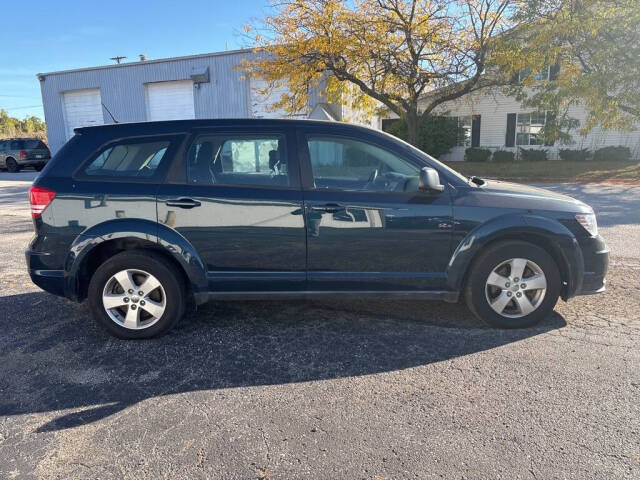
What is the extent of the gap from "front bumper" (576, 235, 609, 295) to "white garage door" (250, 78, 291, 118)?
58.4ft

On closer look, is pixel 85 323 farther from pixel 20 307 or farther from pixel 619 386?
pixel 619 386

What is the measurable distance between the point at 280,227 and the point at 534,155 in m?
23.5

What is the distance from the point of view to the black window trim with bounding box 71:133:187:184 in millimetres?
3631

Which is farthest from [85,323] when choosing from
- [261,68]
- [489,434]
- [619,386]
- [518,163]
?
[518,163]

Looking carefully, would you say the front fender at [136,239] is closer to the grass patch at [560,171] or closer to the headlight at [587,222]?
the headlight at [587,222]

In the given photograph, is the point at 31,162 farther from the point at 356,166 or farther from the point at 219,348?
the point at 356,166

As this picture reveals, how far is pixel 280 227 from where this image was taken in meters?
3.58

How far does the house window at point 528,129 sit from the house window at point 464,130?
2.54 m

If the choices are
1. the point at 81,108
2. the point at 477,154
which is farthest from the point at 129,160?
the point at 81,108

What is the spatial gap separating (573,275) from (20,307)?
5374mm

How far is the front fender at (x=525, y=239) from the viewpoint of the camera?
3.63 m

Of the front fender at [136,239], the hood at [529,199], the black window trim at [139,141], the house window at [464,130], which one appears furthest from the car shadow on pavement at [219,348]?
the house window at [464,130]

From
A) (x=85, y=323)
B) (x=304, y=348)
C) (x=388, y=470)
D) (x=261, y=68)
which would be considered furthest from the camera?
(x=261, y=68)

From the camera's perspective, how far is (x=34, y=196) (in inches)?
142
